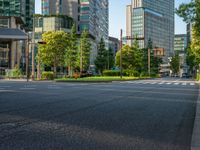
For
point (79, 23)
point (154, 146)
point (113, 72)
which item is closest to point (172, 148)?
point (154, 146)

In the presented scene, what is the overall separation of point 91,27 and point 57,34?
6661 centimetres

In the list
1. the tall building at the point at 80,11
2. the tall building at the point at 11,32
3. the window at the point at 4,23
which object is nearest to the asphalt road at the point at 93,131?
the tall building at the point at 11,32

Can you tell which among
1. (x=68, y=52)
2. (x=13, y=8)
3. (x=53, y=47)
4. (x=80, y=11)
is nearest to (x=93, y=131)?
(x=53, y=47)

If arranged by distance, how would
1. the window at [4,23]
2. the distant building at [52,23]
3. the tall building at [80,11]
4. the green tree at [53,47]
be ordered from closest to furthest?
the green tree at [53,47], the window at [4,23], the distant building at [52,23], the tall building at [80,11]

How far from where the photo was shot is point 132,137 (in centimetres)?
634

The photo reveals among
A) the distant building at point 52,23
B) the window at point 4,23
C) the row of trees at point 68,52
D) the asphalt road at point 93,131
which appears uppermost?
the distant building at point 52,23

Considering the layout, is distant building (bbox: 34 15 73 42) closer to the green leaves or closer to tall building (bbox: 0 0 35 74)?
tall building (bbox: 0 0 35 74)

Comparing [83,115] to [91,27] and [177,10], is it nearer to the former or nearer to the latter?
[177,10]

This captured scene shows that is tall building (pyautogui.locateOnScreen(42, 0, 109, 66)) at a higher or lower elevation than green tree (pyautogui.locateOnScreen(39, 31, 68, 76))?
higher

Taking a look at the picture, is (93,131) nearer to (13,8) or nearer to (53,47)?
(53,47)

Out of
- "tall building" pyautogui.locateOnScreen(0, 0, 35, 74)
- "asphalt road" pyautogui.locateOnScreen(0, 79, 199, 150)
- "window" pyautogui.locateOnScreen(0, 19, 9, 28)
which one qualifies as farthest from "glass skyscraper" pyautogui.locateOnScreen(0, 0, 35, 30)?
"asphalt road" pyautogui.locateOnScreen(0, 79, 199, 150)

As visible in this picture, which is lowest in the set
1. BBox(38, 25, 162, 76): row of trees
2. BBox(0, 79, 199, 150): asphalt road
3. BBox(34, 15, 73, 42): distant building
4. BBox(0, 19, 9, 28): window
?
BBox(0, 79, 199, 150): asphalt road

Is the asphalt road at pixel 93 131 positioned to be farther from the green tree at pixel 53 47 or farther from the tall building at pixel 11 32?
the tall building at pixel 11 32

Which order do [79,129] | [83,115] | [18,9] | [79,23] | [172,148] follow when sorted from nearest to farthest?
1. [172,148]
2. [79,129]
3. [83,115]
4. [18,9]
5. [79,23]
